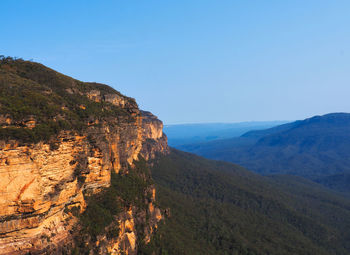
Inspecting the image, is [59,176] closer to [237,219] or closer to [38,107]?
[38,107]

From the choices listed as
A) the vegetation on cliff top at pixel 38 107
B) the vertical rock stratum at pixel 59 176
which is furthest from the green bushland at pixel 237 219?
the vegetation on cliff top at pixel 38 107

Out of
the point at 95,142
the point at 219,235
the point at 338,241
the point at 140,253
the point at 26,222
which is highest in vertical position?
the point at 95,142

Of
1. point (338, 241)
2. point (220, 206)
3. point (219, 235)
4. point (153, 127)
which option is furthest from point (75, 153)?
point (153, 127)

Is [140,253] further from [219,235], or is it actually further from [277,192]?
[277,192]

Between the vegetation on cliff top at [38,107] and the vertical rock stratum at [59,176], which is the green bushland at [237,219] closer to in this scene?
the vertical rock stratum at [59,176]

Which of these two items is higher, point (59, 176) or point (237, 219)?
point (59, 176)

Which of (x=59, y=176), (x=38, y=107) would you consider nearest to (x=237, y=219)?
(x=59, y=176)
